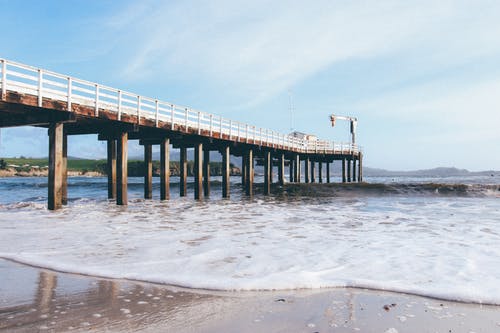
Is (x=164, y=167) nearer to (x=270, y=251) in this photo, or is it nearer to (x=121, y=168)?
(x=121, y=168)

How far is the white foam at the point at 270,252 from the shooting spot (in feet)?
19.1

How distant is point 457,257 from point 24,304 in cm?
736

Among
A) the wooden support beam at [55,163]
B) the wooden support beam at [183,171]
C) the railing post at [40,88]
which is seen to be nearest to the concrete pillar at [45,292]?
the railing post at [40,88]

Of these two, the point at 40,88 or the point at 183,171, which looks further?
the point at 183,171

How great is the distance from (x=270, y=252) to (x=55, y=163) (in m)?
10.8

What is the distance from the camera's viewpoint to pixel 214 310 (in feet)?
14.6

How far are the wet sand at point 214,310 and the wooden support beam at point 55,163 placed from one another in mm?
10626

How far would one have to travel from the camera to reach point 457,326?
4059 mm

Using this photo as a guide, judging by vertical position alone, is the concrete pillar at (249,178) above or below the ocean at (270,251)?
above

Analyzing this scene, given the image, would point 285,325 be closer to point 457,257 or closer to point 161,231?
point 457,257

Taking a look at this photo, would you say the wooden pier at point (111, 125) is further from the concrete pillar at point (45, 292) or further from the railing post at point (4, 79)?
the concrete pillar at point (45, 292)

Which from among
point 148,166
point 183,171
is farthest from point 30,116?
point 183,171

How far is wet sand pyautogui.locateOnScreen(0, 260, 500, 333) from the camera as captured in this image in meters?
3.91

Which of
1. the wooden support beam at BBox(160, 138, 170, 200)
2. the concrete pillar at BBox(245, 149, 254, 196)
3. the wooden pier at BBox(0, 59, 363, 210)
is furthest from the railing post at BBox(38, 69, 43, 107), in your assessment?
the concrete pillar at BBox(245, 149, 254, 196)
